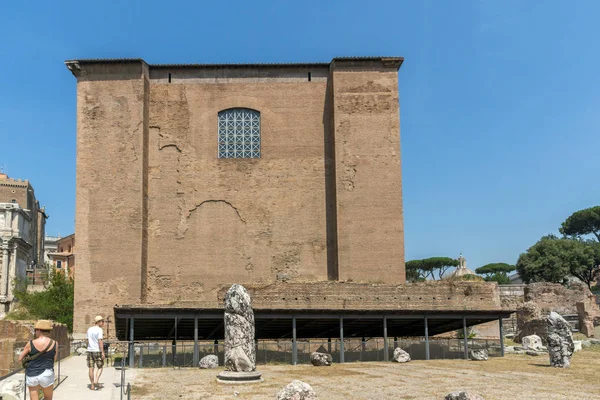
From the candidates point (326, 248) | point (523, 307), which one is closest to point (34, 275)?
point (326, 248)

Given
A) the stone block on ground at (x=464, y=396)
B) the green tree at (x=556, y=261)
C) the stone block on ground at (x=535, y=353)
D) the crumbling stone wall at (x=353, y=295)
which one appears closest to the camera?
the stone block on ground at (x=464, y=396)

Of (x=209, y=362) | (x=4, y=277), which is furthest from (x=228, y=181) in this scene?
(x=4, y=277)

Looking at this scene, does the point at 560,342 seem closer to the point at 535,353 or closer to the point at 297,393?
the point at 535,353

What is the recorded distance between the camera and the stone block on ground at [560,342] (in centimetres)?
1717

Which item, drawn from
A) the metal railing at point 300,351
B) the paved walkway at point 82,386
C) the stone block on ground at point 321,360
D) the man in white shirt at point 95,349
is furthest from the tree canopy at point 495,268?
the man in white shirt at point 95,349

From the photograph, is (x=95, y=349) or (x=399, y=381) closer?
(x=95, y=349)

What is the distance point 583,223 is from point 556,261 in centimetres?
2275

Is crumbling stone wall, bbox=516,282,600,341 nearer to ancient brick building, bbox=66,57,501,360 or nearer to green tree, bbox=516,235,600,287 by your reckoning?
ancient brick building, bbox=66,57,501,360

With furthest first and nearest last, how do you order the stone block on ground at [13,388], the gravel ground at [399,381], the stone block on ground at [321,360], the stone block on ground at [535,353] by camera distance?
the stone block on ground at [535,353], the stone block on ground at [321,360], the gravel ground at [399,381], the stone block on ground at [13,388]

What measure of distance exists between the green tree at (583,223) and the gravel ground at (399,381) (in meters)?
64.3

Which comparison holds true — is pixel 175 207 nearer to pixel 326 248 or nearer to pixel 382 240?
pixel 326 248

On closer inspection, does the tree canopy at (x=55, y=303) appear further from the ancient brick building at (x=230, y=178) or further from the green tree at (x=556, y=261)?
the green tree at (x=556, y=261)

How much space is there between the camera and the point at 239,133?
96.0ft

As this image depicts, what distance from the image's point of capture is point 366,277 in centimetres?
2695
